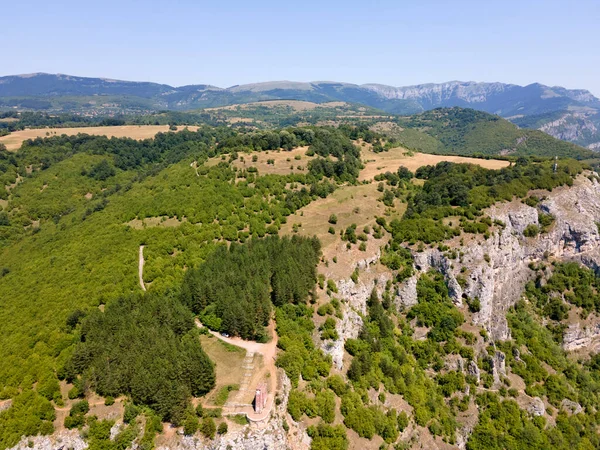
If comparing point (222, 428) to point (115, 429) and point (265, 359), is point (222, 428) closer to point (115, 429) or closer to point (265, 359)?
point (265, 359)

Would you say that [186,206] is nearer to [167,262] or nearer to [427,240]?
[167,262]

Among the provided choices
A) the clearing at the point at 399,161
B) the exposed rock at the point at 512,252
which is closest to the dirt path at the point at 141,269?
the exposed rock at the point at 512,252

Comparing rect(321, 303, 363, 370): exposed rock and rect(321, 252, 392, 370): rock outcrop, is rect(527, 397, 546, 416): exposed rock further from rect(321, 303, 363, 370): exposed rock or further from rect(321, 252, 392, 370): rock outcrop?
rect(321, 303, 363, 370): exposed rock

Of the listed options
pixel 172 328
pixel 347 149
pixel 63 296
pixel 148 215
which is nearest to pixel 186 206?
pixel 148 215

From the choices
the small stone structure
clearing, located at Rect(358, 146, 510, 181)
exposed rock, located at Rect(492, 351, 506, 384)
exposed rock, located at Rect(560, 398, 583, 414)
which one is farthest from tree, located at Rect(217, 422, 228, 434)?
clearing, located at Rect(358, 146, 510, 181)

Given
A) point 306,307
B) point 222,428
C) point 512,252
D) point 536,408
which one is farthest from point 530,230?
point 222,428

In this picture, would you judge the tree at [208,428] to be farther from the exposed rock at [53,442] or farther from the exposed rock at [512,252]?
the exposed rock at [512,252]
